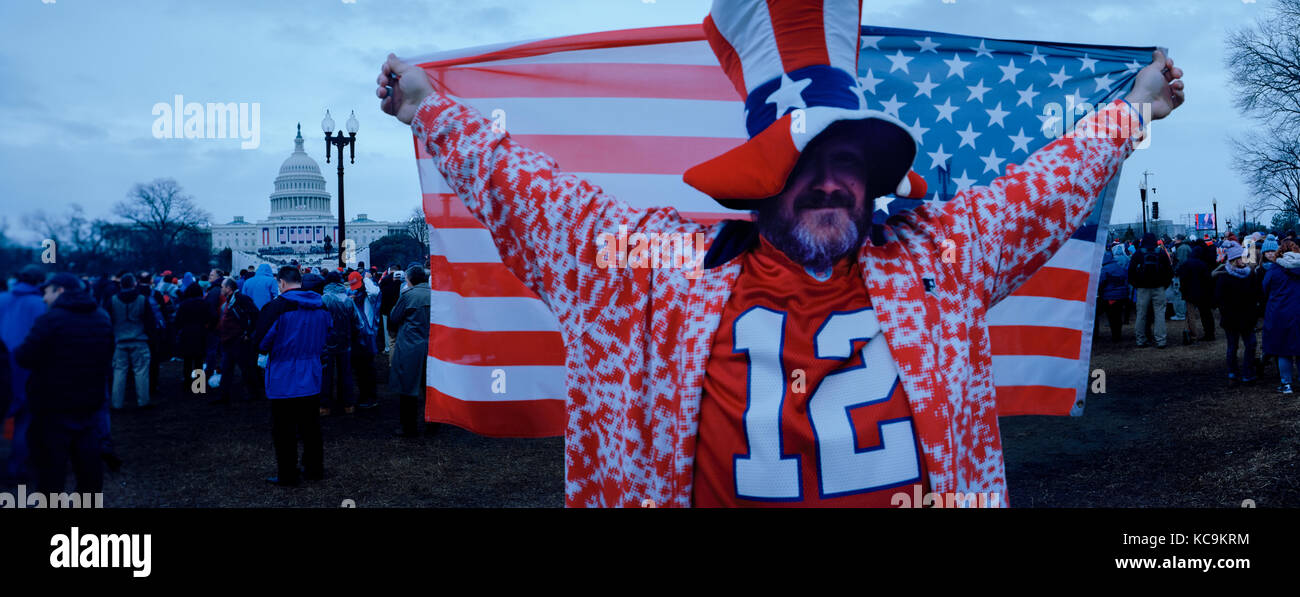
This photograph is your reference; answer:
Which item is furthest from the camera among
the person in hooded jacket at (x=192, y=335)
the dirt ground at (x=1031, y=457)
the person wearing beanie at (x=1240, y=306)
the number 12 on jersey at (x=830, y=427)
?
the person wearing beanie at (x=1240, y=306)

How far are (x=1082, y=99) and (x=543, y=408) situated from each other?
2.56m

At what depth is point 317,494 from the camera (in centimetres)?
610

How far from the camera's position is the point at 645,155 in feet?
10.3

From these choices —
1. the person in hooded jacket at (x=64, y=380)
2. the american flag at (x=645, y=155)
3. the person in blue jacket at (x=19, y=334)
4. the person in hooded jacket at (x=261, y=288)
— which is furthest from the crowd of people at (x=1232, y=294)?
the person in blue jacket at (x=19, y=334)

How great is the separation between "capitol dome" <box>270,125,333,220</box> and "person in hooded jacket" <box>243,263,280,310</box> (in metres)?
5.60

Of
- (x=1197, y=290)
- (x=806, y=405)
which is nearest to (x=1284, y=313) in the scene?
(x=1197, y=290)

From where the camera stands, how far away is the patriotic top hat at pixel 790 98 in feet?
6.16

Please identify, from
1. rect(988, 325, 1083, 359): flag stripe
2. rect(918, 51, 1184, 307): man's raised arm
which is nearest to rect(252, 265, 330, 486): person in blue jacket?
rect(988, 325, 1083, 359): flag stripe

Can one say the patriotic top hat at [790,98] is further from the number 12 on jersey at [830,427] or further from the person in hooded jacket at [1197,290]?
the person in hooded jacket at [1197,290]

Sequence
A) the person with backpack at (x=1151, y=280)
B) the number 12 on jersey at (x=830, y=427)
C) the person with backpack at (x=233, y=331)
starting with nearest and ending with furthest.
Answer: the number 12 on jersey at (x=830, y=427)
the person with backpack at (x=233, y=331)
the person with backpack at (x=1151, y=280)

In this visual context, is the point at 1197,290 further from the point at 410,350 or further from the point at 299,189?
the point at 299,189

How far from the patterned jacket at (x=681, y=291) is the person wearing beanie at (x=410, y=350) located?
19.8ft
